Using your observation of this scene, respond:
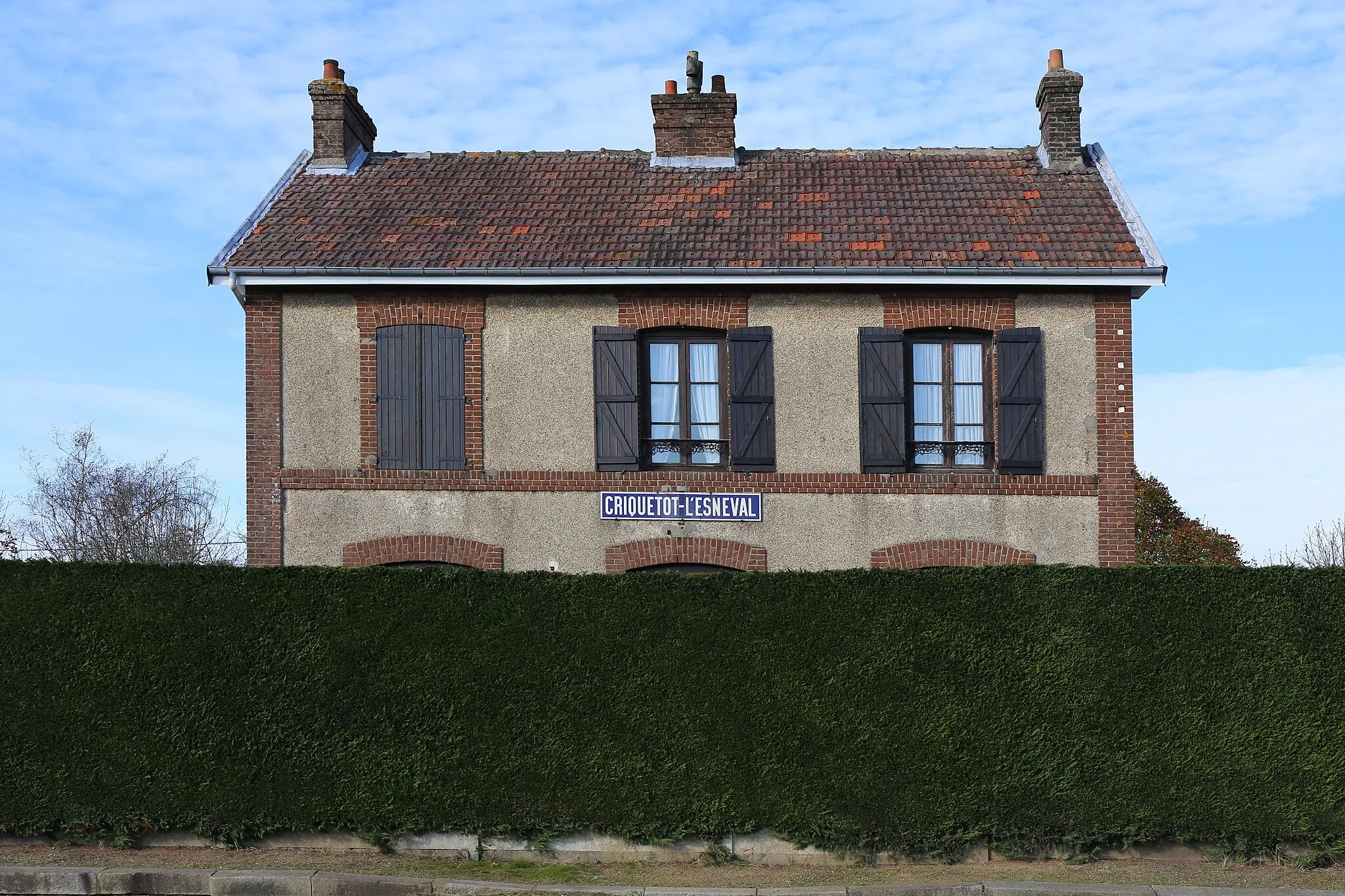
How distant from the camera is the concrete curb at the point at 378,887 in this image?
861cm

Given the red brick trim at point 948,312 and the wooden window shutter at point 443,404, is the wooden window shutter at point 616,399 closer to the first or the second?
the wooden window shutter at point 443,404

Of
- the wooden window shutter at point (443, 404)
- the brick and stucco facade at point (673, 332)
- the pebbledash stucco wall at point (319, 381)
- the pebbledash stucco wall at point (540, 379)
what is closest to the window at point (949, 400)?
the brick and stucco facade at point (673, 332)

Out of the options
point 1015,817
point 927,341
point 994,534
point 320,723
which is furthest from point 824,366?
point 320,723

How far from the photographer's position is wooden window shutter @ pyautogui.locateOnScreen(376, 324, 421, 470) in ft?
46.4

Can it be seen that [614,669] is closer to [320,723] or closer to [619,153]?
[320,723]

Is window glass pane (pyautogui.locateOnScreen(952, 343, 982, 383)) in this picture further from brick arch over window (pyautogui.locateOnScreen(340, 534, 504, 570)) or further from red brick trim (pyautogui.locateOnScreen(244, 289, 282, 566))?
red brick trim (pyautogui.locateOnScreen(244, 289, 282, 566))

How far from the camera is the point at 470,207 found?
15.7 meters

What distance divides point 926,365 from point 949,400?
49cm

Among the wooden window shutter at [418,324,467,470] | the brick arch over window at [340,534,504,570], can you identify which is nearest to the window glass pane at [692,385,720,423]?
the wooden window shutter at [418,324,467,470]

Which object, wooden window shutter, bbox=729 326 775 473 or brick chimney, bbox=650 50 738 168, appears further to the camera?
brick chimney, bbox=650 50 738 168

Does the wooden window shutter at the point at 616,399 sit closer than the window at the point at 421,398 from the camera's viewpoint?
Yes

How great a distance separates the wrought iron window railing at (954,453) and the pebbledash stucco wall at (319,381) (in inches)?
254

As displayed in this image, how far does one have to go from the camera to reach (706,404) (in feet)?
47.3

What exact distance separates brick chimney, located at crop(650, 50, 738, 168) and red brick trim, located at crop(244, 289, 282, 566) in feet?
18.7
